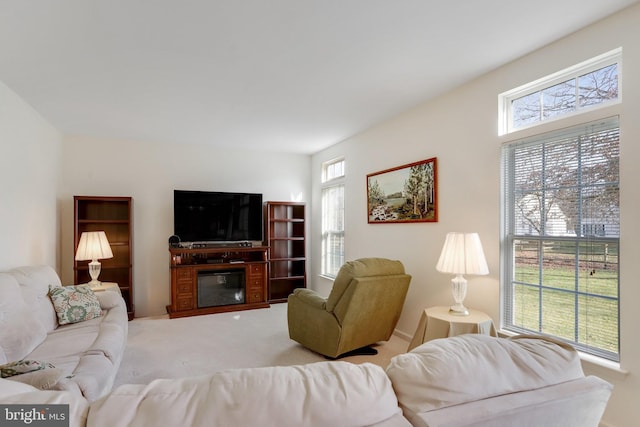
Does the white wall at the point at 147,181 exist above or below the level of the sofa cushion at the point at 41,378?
above

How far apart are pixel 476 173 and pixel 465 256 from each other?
86 centimetres

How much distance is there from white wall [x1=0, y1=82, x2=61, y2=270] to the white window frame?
3.87 metres

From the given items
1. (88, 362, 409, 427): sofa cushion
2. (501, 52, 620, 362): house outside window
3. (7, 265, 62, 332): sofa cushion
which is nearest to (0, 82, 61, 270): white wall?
(7, 265, 62, 332): sofa cushion

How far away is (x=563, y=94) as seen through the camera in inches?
100

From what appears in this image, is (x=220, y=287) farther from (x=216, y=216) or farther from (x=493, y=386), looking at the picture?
(x=493, y=386)

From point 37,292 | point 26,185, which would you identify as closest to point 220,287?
Result: point 37,292

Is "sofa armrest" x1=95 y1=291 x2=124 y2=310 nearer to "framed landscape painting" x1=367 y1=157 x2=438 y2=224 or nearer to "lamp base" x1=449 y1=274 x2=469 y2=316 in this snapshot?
"framed landscape painting" x1=367 y1=157 x2=438 y2=224

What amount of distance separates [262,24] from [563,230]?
2541 mm

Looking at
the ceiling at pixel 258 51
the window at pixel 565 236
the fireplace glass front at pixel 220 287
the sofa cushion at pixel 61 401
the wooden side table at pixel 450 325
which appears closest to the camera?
the sofa cushion at pixel 61 401

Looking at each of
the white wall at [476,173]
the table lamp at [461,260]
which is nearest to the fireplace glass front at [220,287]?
the white wall at [476,173]

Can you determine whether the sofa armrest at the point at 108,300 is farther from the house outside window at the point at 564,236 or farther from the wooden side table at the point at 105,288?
the house outside window at the point at 564,236

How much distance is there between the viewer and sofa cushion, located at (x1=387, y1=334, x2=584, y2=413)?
0.89 metres

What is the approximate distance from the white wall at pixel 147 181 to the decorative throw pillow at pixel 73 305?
6.45 ft

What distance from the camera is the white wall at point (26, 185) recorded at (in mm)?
3139
